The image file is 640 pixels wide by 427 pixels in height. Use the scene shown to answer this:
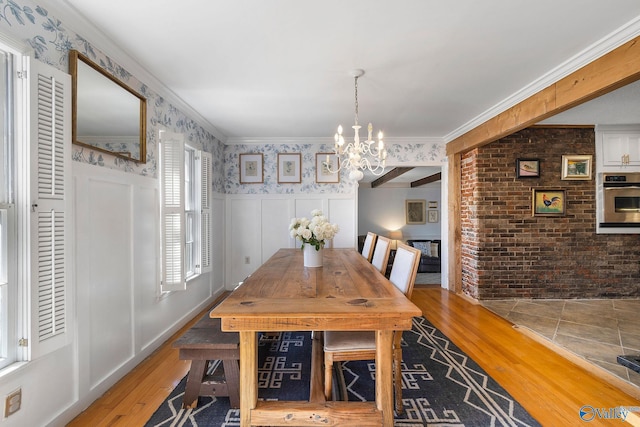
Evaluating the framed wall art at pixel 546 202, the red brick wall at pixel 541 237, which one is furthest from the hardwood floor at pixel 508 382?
the framed wall art at pixel 546 202

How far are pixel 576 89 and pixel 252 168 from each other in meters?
3.64

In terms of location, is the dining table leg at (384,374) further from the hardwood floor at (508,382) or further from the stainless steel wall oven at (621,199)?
the stainless steel wall oven at (621,199)

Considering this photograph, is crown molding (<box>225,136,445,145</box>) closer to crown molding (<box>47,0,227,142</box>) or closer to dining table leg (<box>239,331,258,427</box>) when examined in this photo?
crown molding (<box>47,0,227,142</box>)

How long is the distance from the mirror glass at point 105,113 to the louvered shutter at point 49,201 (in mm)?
223

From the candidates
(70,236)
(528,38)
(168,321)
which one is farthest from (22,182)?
(528,38)

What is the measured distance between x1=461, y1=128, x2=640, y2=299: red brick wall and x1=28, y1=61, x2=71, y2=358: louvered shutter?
4.02 m

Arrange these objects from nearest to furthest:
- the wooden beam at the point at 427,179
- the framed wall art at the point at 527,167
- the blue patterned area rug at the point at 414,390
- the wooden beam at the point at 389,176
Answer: the blue patterned area rug at the point at 414,390 → the framed wall art at the point at 527,167 → the wooden beam at the point at 389,176 → the wooden beam at the point at 427,179

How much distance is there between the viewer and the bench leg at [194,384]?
1.76 meters

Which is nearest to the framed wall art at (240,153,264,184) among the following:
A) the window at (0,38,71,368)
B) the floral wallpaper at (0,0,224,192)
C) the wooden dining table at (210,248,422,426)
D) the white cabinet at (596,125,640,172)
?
the floral wallpaper at (0,0,224,192)

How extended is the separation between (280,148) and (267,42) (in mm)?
2525

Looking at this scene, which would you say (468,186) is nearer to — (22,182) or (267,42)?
(267,42)

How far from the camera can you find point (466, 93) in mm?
2711

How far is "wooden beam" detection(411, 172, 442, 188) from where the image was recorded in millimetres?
6585

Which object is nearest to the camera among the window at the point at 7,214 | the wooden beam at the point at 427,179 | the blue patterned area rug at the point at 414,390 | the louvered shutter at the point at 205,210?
the window at the point at 7,214
